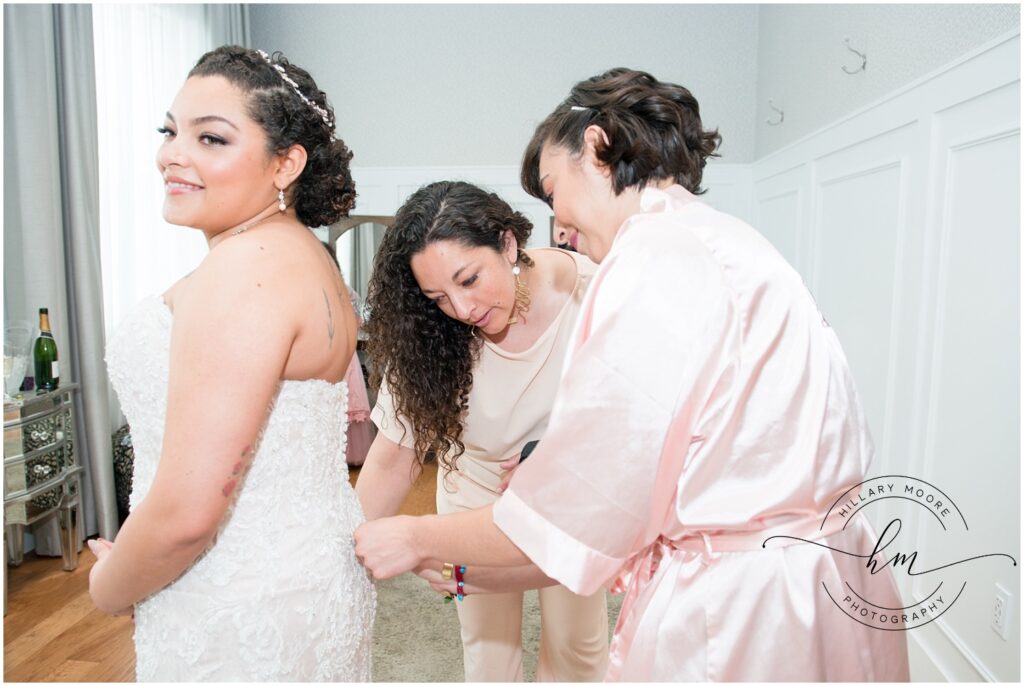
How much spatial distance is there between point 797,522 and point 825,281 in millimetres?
2761

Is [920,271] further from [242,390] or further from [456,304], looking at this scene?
[242,390]

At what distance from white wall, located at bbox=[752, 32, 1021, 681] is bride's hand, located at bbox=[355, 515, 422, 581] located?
160cm

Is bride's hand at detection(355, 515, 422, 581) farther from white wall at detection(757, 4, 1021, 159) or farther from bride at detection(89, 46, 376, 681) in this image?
white wall at detection(757, 4, 1021, 159)

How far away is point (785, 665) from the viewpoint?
3.07 feet

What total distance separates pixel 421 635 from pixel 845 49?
9.56 ft

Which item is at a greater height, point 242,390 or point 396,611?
point 242,390

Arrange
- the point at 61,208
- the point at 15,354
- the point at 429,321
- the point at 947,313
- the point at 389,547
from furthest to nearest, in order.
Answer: the point at 61,208
the point at 15,354
the point at 947,313
the point at 429,321
the point at 389,547

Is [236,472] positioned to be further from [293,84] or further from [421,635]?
[421,635]

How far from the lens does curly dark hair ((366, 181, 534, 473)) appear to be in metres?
1.58

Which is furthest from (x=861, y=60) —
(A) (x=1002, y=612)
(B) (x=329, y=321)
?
(B) (x=329, y=321)

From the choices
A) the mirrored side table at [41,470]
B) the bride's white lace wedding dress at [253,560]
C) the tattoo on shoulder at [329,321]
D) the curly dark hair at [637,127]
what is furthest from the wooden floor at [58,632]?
the curly dark hair at [637,127]

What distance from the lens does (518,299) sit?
1.73m

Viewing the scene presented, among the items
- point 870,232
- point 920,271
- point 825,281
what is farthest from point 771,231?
point 920,271

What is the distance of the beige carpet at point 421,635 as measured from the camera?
2.40 meters
